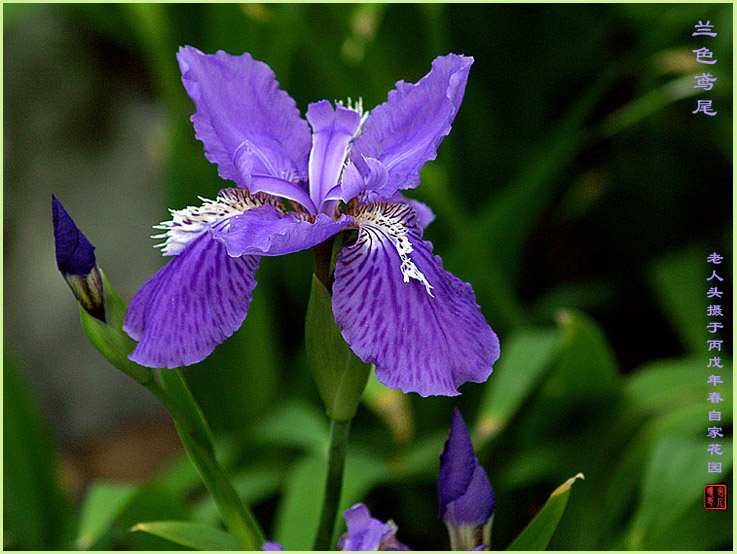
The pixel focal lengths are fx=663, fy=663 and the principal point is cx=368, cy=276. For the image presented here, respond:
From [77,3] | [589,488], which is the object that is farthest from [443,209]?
[77,3]

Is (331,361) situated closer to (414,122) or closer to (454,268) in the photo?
(414,122)

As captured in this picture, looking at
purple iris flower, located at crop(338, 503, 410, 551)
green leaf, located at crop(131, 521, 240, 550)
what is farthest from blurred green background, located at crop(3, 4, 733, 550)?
purple iris flower, located at crop(338, 503, 410, 551)

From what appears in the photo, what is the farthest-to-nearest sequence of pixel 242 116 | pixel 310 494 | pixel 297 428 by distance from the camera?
pixel 297 428 → pixel 310 494 → pixel 242 116

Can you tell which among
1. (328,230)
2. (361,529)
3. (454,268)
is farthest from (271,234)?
(454,268)

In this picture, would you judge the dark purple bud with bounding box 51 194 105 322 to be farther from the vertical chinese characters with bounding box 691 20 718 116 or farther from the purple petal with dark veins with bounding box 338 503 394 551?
the vertical chinese characters with bounding box 691 20 718 116

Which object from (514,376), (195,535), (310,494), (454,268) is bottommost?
(195,535)

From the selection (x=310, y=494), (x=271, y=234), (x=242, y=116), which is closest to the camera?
(x=271, y=234)

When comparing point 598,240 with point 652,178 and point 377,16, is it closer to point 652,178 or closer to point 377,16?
point 652,178
